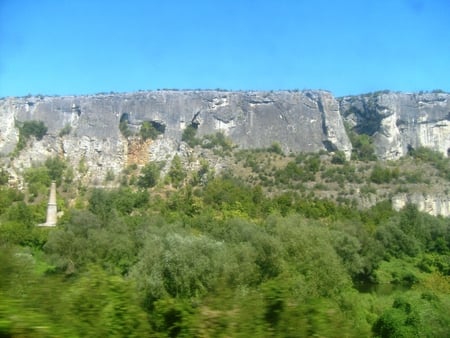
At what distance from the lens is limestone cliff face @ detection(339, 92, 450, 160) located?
8812 centimetres

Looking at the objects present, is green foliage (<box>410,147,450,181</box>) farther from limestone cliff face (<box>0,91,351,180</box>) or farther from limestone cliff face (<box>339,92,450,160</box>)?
limestone cliff face (<box>0,91,351,180</box>)

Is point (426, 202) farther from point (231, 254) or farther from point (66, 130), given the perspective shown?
point (66, 130)

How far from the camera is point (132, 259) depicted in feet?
84.9

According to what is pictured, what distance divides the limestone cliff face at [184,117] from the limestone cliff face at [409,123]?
803 centimetres

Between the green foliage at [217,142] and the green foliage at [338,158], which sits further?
the green foliage at [217,142]

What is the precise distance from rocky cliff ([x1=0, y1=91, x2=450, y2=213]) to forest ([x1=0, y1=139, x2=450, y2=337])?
3.95m

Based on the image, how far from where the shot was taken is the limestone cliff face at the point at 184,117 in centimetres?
8062

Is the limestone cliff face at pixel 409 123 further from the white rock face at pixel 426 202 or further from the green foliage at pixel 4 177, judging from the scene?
the green foliage at pixel 4 177

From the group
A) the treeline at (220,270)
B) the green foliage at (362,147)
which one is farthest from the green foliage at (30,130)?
the green foliage at (362,147)

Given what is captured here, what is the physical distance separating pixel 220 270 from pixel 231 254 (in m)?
5.13

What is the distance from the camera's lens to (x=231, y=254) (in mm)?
20469

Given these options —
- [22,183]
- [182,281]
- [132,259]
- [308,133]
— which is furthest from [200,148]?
[182,281]

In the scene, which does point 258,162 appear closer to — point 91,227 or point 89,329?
point 91,227

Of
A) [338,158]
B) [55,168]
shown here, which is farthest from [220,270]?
[338,158]
